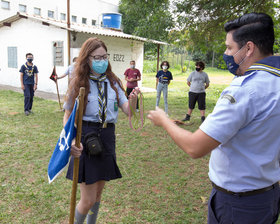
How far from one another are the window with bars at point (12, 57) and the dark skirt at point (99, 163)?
→ 14.4 metres

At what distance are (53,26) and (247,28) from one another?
12806 millimetres

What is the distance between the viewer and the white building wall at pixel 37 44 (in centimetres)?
1273

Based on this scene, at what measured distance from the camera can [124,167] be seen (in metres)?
4.71

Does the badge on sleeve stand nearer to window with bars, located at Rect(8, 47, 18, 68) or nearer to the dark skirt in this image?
the dark skirt

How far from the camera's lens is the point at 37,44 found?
13617 millimetres

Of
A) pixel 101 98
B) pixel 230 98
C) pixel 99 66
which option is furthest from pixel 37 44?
pixel 230 98

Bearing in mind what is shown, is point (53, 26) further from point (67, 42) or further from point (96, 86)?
point (96, 86)

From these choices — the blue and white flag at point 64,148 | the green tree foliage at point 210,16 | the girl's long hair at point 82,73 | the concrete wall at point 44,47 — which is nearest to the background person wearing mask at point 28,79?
the concrete wall at point 44,47

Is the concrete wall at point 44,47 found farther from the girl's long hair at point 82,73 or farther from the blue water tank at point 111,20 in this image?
the girl's long hair at point 82,73

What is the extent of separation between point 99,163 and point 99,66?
35.5 inches

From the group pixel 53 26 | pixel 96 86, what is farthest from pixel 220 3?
pixel 53 26

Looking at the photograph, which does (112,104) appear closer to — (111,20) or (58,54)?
(58,54)

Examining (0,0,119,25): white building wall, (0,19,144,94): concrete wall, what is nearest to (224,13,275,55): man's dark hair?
(0,19,144,94): concrete wall

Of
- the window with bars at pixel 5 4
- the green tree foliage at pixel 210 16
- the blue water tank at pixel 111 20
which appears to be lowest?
the green tree foliage at pixel 210 16
